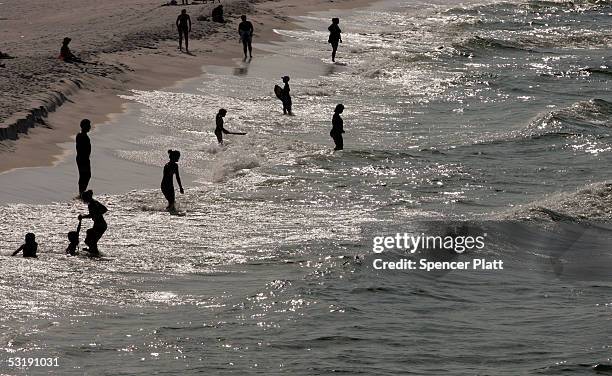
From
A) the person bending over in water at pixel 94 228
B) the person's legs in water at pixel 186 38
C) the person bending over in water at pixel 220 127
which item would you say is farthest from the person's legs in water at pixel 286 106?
the person bending over in water at pixel 94 228

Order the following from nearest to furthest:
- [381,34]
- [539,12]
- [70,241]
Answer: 1. [70,241]
2. [381,34]
3. [539,12]

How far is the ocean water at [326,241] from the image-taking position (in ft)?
43.0

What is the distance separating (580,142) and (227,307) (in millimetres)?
15068

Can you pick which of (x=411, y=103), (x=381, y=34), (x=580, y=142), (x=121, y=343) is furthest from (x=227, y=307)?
(x=381, y=34)

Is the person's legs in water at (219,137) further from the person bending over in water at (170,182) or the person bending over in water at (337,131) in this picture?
the person bending over in water at (170,182)

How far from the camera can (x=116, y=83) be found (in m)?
29.8

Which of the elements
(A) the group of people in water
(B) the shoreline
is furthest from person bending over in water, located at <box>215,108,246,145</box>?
(B) the shoreline

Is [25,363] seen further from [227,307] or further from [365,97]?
[365,97]

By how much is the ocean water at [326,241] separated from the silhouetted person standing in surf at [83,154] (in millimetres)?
406

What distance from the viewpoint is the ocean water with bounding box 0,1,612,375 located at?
516 inches

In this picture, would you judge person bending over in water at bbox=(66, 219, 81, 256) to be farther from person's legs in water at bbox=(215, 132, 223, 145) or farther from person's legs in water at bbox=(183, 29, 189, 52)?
person's legs in water at bbox=(183, 29, 189, 52)

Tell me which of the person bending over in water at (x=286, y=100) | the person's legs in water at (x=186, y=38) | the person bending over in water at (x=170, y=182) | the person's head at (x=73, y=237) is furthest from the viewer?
the person's legs in water at (x=186, y=38)

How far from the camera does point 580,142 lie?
90.3 ft

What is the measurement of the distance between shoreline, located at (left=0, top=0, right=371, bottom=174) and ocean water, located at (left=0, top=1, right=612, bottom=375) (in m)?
0.75
